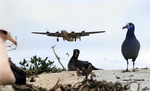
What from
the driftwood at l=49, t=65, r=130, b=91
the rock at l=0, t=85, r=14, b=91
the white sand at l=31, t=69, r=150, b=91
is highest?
the rock at l=0, t=85, r=14, b=91

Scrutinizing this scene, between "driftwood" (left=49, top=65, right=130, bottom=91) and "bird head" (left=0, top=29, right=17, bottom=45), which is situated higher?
"bird head" (left=0, top=29, right=17, bottom=45)

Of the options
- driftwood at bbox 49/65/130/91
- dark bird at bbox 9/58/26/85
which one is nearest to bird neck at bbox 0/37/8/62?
dark bird at bbox 9/58/26/85

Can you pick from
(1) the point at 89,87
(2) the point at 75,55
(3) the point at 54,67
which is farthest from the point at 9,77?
(2) the point at 75,55

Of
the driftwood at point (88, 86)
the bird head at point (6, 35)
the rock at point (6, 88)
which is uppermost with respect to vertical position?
the bird head at point (6, 35)

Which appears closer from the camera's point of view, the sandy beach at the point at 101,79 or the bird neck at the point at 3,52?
the bird neck at the point at 3,52

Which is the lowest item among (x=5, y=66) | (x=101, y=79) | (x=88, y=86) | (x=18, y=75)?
(x=101, y=79)

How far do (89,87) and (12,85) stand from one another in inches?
41.6

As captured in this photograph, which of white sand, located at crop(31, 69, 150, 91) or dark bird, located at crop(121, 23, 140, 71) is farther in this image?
dark bird, located at crop(121, 23, 140, 71)

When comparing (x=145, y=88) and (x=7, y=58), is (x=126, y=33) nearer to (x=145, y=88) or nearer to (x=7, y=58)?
(x=145, y=88)

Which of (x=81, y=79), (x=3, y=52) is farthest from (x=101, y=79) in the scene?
(x=3, y=52)

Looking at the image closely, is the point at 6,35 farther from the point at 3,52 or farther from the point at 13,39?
the point at 3,52

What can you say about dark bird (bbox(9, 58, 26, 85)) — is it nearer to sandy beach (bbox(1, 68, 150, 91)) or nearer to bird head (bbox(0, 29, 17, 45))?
bird head (bbox(0, 29, 17, 45))

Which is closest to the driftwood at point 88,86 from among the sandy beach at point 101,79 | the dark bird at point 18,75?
the sandy beach at point 101,79

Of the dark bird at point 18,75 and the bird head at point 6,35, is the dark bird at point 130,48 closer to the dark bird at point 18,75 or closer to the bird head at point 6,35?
the dark bird at point 18,75
